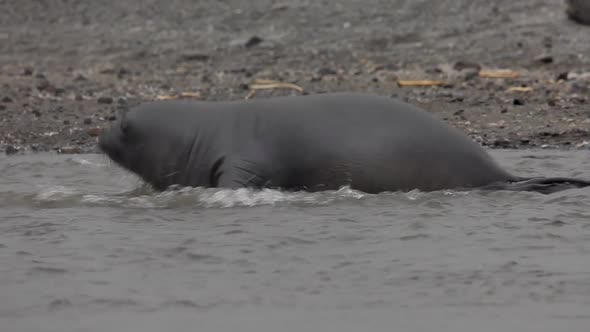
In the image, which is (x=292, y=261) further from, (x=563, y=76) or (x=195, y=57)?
(x=195, y=57)

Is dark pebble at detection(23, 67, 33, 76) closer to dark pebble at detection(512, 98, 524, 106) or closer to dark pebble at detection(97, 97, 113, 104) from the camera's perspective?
dark pebble at detection(97, 97, 113, 104)

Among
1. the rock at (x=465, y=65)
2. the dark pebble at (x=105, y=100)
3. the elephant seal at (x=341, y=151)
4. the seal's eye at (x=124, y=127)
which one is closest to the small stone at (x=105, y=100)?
the dark pebble at (x=105, y=100)

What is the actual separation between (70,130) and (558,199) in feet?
18.0

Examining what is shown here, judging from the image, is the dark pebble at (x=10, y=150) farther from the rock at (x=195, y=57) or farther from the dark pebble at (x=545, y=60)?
the dark pebble at (x=545, y=60)

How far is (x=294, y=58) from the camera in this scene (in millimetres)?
15266

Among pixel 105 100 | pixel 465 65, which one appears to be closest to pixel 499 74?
pixel 465 65

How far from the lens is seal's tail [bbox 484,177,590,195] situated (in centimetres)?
716

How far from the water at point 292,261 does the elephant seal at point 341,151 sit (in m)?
0.13

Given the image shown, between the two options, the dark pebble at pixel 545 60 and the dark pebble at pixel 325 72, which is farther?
the dark pebble at pixel 325 72

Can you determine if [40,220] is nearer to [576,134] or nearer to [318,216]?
[318,216]

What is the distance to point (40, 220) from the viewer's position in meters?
6.81

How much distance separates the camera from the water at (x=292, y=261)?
15.4 feet

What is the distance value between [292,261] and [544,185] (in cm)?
213

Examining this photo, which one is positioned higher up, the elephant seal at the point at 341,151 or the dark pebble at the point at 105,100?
the elephant seal at the point at 341,151
